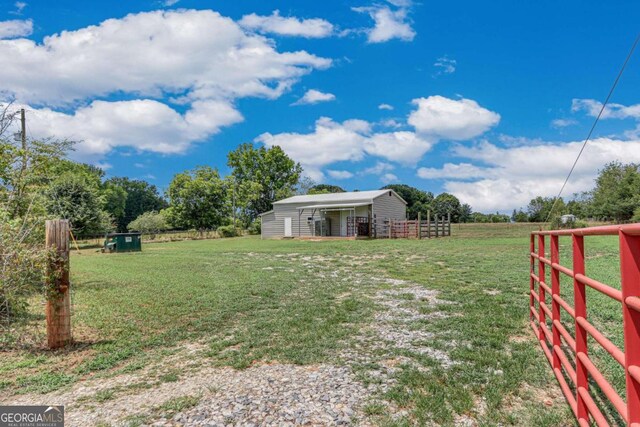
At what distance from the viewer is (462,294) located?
7.36 meters

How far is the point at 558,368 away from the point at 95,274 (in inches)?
468

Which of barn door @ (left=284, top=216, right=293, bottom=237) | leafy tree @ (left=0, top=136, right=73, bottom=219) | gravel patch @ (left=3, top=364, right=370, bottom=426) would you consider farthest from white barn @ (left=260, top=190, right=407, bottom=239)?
gravel patch @ (left=3, top=364, right=370, bottom=426)

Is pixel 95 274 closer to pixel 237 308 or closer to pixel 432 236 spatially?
pixel 237 308

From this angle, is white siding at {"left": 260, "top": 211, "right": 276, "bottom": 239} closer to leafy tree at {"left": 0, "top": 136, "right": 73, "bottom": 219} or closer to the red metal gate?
leafy tree at {"left": 0, "top": 136, "right": 73, "bottom": 219}

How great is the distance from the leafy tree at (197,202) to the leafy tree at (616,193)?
41.2 metres

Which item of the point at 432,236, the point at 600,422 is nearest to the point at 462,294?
the point at 600,422

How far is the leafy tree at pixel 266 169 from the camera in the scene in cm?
5144

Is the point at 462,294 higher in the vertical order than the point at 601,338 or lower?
lower

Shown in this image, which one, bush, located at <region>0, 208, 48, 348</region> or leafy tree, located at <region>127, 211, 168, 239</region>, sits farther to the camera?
leafy tree, located at <region>127, 211, 168, 239</region>

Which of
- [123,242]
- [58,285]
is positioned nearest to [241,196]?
[123,242]

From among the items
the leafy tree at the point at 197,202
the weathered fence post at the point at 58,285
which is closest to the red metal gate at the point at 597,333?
the weathered fence post at the point at 58,285

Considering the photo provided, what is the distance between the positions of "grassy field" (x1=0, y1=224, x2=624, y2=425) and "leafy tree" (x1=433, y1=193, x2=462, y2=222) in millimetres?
Answer: 56661

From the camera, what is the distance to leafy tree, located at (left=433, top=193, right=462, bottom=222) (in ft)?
213
